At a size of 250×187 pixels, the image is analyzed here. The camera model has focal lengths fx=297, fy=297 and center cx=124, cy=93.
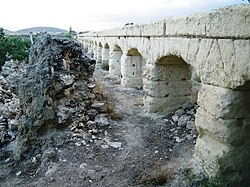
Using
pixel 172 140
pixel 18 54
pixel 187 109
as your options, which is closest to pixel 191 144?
pixel 172 140

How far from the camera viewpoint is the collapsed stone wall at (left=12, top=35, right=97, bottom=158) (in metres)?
6.25

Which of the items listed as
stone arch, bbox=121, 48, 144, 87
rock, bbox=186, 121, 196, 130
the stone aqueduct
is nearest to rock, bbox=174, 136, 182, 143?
rock, bbox=186, 121, 196, 130

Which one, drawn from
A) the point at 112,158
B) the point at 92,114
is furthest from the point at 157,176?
the point at 92,114

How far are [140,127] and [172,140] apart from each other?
1005 millimetres

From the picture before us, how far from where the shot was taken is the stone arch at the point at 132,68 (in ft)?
33.8

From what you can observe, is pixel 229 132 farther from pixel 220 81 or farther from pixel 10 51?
pixel 10 51

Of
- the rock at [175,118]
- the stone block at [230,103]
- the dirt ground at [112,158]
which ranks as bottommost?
the dirt ground at [112,158]

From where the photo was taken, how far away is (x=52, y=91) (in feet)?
21.4

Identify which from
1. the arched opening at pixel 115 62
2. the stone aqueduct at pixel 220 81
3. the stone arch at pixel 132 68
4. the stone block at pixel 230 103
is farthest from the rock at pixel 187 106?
the arched opening at pixel 115 62

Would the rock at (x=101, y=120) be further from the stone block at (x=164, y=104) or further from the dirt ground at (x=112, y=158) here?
the stone block at (x=164, y=104)

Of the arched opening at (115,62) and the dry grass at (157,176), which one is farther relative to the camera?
the arched opening at (115,62)

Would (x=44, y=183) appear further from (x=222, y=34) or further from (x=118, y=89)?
(x=118, y=89)

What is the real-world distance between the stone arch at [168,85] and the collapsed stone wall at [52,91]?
151 cm

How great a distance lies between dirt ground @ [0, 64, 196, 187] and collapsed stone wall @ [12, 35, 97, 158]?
345mm
